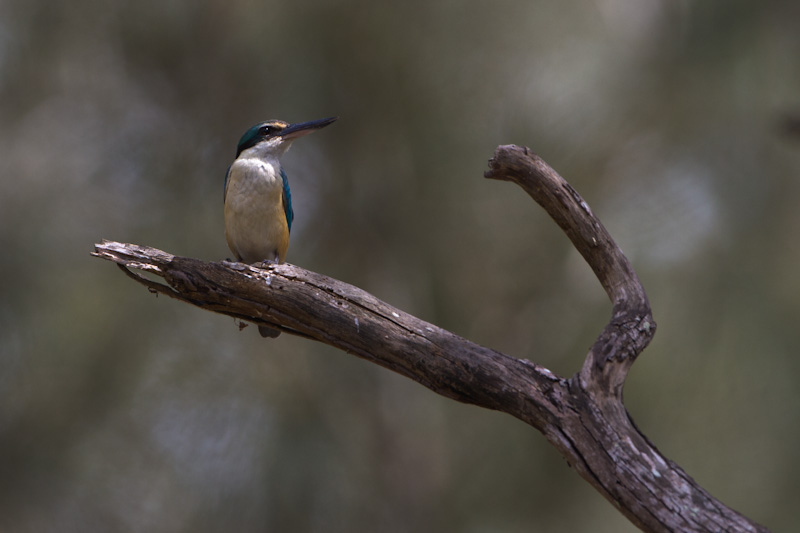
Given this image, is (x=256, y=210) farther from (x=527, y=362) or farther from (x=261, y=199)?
(x=527, y=362)

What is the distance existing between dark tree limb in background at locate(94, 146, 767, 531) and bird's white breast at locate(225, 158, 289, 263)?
3.81 ft

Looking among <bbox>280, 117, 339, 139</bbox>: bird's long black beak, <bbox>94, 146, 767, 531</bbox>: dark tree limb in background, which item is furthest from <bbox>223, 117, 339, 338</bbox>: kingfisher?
<bbox>94, 146, 767, 531</bbox>: dark tree limb in background

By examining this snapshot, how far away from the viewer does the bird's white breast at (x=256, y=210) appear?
453 cm

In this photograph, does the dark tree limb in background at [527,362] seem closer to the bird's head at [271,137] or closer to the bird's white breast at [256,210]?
the bird's white breast at [256,210]

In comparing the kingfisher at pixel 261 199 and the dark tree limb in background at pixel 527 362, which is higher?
the kingfisher at pixel 261 199

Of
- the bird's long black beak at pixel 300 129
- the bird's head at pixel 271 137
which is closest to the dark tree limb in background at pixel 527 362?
the bird's long black beak at pixel 300 129

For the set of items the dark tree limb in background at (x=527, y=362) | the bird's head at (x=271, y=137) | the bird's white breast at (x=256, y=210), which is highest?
the bird's head at (x=271, y=137)

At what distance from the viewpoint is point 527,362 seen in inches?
122

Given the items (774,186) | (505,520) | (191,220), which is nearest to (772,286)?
(774,186)

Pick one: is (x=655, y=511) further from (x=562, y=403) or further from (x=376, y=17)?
(x=376, y=17)

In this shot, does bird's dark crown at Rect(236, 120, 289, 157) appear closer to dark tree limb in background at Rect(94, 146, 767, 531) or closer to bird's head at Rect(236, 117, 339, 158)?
bird's head at Rect(236, 117, 339, 158)

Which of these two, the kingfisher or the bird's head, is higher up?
the bird's head

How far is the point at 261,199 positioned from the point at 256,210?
7cm

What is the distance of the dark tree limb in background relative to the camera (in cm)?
275
